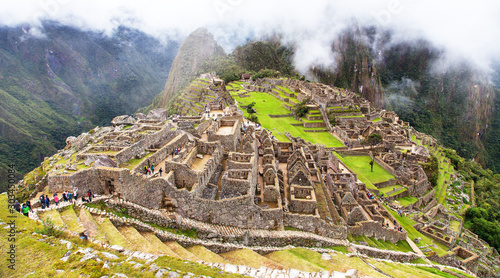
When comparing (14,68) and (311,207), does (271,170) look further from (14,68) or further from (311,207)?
(14,68)

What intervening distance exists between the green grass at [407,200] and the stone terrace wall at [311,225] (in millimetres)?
22077

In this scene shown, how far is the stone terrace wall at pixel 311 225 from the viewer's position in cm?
2106

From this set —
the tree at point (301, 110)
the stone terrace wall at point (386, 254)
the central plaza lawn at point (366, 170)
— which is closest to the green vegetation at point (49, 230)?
the stone terrace wall at point (386, 254)

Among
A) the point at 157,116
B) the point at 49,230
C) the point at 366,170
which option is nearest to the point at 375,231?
the point at 366,170

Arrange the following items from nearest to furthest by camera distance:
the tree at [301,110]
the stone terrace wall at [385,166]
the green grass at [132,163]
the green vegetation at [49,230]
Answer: the green vegetation at [49,230]
the green grass at [132,163]
the stone terrace wall at [385,166]
the tree at [301,110]

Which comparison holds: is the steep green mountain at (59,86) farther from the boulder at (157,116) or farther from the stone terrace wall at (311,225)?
the stone terrace wall at (311,225)

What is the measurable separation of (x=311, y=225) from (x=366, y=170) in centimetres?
2773

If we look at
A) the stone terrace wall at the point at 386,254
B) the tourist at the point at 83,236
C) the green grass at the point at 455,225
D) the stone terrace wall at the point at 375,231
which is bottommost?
the green grass at the point at 455,225

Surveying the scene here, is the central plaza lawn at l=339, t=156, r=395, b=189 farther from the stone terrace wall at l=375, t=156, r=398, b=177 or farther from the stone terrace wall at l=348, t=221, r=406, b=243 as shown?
the stone terrace wall at l=348, t=221, r=406, b=243

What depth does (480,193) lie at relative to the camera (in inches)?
2259

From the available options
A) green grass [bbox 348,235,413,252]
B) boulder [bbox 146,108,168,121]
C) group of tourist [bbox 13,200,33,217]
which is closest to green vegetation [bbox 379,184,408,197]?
green grass [bbox 348,235,413,252]

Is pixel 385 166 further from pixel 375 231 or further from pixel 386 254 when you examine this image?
pixel 386 254

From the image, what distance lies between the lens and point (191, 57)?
131 meters

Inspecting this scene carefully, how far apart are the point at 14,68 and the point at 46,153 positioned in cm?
4163
